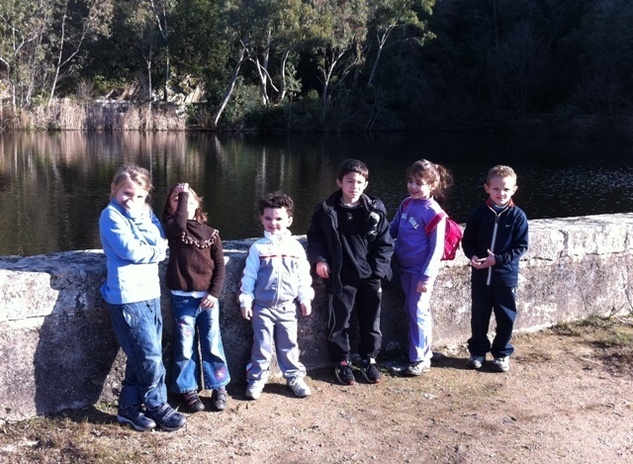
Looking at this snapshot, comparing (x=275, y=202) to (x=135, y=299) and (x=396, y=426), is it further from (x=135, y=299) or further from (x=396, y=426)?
(x=396, y=426)

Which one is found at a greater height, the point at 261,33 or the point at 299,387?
the point at 261,33

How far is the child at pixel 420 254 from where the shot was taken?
3.70 m

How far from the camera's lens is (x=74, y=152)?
25141mm

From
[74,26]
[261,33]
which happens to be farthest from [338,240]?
[74,26]

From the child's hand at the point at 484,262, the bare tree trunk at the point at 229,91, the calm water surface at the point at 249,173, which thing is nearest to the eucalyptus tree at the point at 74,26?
the calm water surface at the point at 249,173

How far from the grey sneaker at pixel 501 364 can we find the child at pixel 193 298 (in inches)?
57.0

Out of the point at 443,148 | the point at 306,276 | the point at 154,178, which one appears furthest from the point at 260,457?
the point at 443,148

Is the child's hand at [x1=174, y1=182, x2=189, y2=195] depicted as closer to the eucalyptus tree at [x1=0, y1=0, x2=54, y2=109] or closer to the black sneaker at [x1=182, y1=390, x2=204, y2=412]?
the black sneaker at [x1=182, y1=390, x2=204, y2=412]

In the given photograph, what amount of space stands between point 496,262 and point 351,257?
803 mm

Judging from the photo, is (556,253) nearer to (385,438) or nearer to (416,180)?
(416,180)

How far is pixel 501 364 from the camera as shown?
3738 millimetres

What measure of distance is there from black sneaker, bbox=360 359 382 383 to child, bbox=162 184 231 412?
75cm

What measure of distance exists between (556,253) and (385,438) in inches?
75.5

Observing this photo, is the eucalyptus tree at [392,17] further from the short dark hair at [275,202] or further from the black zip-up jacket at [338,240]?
the short dark hair at [275,202]
